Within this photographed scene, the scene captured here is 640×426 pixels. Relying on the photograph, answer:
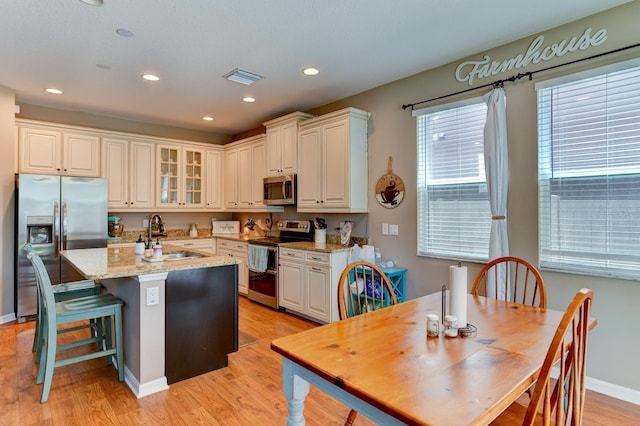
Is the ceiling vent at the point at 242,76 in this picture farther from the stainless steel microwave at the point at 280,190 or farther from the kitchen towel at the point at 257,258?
the kitchen towel at the point at 257,258

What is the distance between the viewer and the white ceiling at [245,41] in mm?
2406

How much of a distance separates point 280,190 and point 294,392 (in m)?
3.64

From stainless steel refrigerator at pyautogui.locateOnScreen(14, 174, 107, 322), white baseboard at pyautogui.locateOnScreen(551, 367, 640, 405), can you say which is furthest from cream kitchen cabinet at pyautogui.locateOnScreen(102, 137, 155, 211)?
white baseboard at pyautogui.locateOnScreen(551, 367, 640, 405)

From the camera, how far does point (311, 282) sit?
3.98 m

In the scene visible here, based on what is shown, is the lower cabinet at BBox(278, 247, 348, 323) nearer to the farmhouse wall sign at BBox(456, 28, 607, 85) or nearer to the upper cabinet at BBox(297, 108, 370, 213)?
the upper cabinet at BBox(297, 108, 370, 213)

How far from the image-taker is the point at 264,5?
238cm

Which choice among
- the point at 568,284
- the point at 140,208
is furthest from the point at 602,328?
the point at 140,208

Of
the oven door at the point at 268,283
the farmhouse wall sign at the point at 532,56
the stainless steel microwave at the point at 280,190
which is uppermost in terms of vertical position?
the farmhouse wall sign at the point at 532,56

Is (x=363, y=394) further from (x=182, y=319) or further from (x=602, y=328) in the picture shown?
(x=602, y=328)

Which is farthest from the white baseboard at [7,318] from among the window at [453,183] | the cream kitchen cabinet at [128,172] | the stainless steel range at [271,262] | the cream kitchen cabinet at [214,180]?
the window at [453,183]

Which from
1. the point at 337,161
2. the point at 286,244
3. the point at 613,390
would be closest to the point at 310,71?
the point at 337,161

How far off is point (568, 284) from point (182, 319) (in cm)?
291

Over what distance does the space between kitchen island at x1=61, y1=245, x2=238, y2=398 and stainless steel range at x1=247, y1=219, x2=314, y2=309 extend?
1579 millimetres

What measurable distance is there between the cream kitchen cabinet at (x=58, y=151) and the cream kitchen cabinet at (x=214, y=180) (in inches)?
63.6
